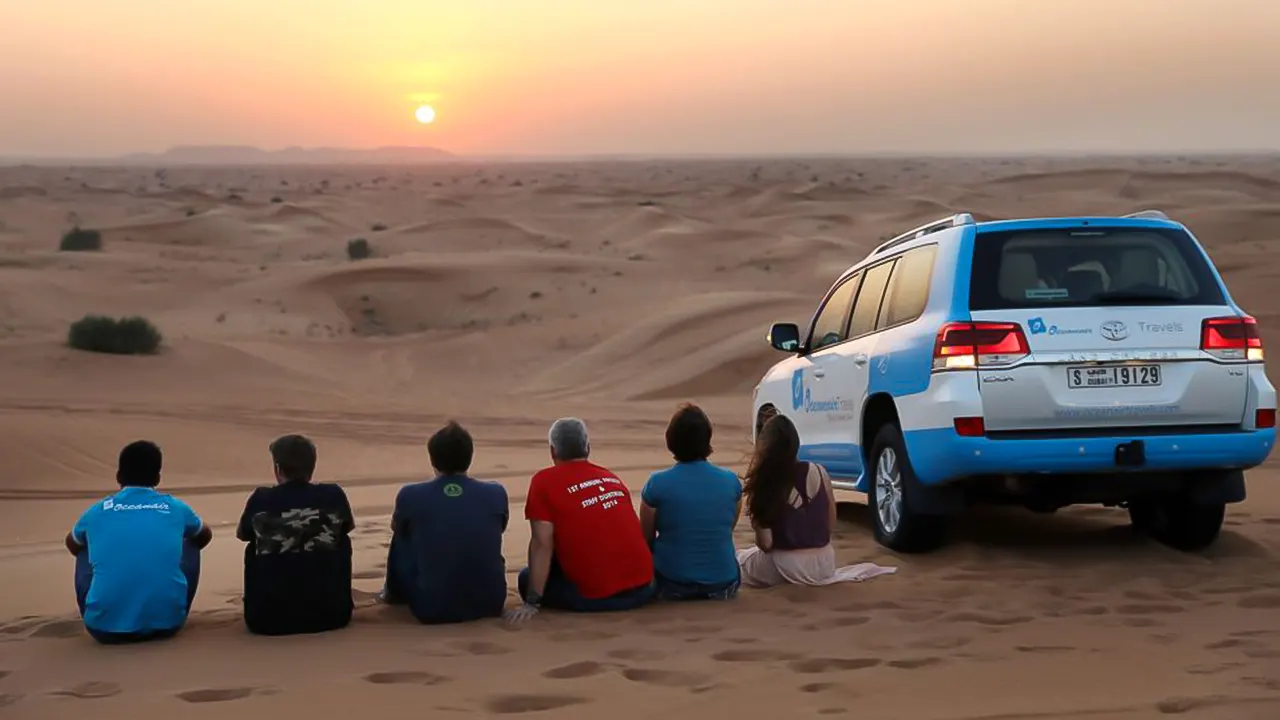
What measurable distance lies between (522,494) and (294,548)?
21.6 ft

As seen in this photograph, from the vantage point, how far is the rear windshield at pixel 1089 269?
780 cm

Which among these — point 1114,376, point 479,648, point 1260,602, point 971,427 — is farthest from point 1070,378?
point 479,648

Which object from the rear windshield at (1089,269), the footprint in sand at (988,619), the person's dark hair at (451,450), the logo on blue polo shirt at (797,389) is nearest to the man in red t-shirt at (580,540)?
the person's dark hair at (451,450)

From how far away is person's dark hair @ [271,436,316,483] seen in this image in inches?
263

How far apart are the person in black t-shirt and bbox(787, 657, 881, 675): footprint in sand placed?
2280 millimetres

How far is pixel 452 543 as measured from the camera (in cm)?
685

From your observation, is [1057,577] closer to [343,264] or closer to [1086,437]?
[1086,437]

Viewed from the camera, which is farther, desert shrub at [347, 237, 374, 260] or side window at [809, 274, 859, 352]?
desert shrub at [347, 237, 374, 260]

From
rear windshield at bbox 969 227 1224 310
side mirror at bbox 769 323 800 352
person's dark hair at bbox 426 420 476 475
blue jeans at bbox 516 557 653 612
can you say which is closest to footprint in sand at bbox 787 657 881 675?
blue jeans at bbox 516 557 653 612

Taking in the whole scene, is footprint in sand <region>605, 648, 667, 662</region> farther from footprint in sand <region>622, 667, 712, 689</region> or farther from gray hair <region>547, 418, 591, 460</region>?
gray hair <region>547, 418, 591, 460</region>

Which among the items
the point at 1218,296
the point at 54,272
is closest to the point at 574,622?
the point at 1218,296

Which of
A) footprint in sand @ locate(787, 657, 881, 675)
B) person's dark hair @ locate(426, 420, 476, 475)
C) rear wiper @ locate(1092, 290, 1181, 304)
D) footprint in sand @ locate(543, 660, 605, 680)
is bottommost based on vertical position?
footprint in sand @ locate(543, 660, 605, 680)

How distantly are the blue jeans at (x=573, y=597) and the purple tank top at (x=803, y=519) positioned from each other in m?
0.89

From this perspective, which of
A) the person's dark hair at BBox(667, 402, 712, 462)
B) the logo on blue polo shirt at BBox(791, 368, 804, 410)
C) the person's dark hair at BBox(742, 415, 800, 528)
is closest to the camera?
the person's dark hair at BBox(667, 402, 712, 462)
